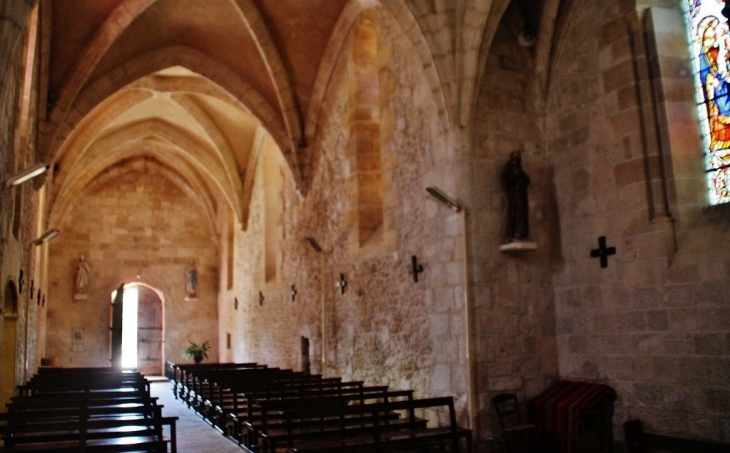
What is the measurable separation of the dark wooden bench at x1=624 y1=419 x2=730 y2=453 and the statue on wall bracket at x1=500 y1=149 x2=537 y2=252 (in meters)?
2.01

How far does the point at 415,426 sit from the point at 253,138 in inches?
431

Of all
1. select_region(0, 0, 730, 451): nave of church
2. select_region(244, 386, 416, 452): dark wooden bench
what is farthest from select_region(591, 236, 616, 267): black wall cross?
select_region(244, 386, 416, 452): dark wooden bench

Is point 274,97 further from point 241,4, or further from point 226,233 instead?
point 226,233

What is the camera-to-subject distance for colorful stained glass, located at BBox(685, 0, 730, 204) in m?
5.90

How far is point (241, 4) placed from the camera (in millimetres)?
10375

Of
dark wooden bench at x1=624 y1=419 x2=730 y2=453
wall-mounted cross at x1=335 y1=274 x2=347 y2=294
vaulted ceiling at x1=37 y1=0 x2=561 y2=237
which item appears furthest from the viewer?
wall-mounted cross at x1=335 y1=274 x2=347 y2=294

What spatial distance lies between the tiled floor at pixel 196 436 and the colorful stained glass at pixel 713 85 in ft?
18.2

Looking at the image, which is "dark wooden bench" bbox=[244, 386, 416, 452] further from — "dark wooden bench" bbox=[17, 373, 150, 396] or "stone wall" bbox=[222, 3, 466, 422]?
"dark wooden bench" bbox=[17, 373, 150, 396]

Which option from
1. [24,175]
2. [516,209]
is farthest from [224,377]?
[516,209]

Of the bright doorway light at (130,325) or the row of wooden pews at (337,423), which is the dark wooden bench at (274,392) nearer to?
the row of wooden pews at (337,423)

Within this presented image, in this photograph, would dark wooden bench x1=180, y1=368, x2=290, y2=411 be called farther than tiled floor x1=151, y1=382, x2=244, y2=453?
Yes

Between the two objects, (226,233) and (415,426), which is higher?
(226,233)

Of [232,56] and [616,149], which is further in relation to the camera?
[232,56]

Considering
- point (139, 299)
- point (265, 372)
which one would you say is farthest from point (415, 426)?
point (139, 299)
